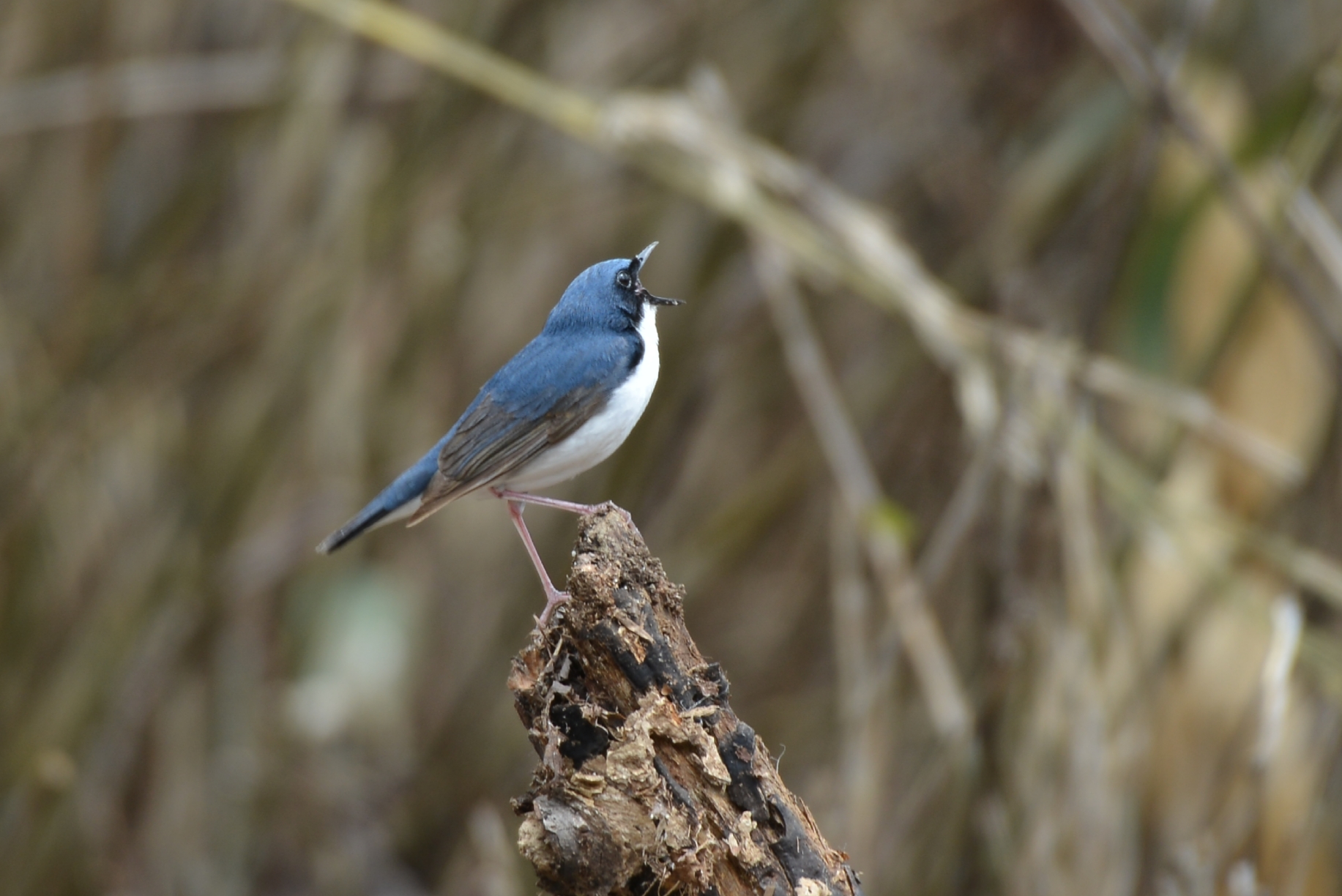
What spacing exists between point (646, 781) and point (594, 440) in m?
1.65

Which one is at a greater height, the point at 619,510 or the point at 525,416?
the point at 525,416

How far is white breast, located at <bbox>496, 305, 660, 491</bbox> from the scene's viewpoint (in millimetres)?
3986

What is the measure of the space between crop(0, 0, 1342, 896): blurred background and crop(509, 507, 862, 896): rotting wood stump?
2.08 meters

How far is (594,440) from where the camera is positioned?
3.98 m

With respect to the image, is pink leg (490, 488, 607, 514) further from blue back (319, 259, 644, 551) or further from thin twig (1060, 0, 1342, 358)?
thin twig (1060, 0, 1342, 358)

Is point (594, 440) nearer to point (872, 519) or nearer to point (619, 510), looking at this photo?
point (619, 510)

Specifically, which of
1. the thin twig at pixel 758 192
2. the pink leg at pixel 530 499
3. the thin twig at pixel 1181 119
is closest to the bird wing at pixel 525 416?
the pink leg at pixel 530 499

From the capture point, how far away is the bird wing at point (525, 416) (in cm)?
399

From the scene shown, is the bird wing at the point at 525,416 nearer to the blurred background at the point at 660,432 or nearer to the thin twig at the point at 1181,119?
the blurred background at the point at 660,432

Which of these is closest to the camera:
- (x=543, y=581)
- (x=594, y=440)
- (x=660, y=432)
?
(x=543, y=581)

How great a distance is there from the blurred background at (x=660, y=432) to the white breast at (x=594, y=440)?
1.30 m

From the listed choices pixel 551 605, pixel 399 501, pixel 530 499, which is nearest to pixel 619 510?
pixel 551 605

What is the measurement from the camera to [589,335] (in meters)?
4.18

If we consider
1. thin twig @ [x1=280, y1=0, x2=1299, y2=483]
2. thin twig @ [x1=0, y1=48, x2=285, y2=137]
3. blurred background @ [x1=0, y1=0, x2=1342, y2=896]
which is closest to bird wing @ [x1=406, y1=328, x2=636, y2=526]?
thin twig @ [x1=280, y1=0, x2=1299, y2=483]
